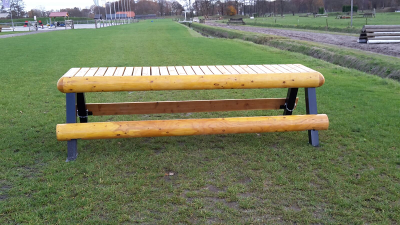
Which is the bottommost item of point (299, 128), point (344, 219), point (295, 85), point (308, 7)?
point (344, 219)

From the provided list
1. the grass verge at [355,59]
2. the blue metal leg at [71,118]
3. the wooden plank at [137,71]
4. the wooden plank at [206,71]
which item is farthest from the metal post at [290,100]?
the grass verge at [355,59]

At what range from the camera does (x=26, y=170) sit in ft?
12.4

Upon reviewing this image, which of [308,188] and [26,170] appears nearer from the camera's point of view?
[308,188]

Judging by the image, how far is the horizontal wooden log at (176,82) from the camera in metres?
3.86

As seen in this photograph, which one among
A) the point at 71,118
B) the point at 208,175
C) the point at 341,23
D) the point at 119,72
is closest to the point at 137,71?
the point at 119,72

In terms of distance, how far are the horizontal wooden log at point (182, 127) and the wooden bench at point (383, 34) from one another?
52.4 feet

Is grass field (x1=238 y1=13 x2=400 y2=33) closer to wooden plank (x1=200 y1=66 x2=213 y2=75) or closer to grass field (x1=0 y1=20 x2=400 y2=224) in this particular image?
grass field (x1=0 y1=20 x2=400 y2=224)

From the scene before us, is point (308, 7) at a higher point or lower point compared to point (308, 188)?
higher

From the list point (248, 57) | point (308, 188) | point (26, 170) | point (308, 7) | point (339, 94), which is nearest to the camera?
point (308, 188)

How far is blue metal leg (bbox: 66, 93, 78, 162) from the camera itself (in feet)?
13.2

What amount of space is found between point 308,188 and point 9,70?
1016 cm

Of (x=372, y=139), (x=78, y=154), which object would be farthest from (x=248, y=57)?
(x=78, y=154)

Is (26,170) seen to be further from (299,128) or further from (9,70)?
(9,70)

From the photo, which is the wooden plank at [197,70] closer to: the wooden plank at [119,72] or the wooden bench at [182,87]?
the wooden bench at [182,87]
